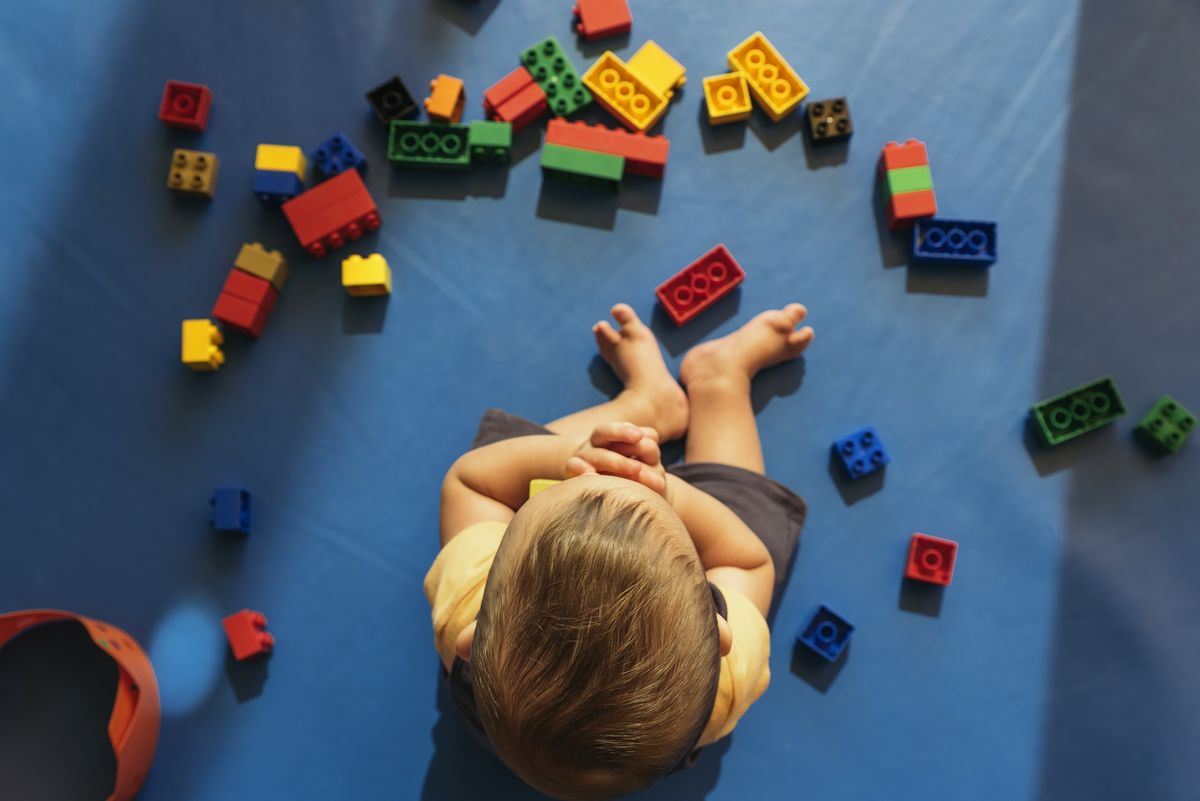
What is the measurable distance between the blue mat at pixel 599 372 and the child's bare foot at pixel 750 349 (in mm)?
31

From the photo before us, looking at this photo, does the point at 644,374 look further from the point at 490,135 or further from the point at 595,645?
the point at 595,645

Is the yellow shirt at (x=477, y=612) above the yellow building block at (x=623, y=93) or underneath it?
underneath

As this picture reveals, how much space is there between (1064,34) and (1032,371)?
16.4 inches

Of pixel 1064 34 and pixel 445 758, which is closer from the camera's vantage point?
pixel 445 758

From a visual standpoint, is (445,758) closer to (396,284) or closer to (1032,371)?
(396,284)

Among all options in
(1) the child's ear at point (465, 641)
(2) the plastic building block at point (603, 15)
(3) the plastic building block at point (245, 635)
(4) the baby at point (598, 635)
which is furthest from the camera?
(2) the plastic building block at point (603, 15)

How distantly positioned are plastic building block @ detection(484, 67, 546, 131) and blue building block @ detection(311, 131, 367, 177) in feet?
0.55

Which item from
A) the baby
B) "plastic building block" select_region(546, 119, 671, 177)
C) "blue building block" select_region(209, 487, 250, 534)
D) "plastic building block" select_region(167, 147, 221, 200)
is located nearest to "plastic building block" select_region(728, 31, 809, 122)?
"plastic building block" select_region(546, 119, 671, 177)

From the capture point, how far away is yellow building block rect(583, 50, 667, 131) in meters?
0.98

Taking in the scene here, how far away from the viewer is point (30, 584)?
92 centimetres

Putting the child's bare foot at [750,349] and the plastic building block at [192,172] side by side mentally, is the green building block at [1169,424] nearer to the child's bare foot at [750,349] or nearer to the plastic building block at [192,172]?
the child's bare foot at [750,349]

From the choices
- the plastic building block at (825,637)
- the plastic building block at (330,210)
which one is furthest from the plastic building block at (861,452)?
the plastic building block at (330,210)

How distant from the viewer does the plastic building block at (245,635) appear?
2.91 ft

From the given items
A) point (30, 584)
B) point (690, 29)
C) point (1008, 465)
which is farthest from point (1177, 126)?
point (30, 584)
